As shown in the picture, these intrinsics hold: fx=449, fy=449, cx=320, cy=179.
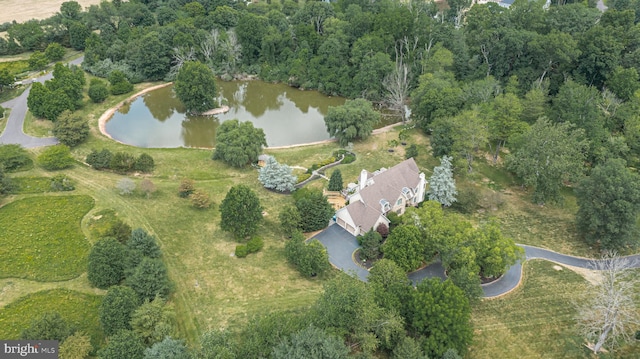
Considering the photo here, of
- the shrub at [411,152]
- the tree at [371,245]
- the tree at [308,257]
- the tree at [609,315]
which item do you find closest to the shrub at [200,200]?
the tree at [308,257]

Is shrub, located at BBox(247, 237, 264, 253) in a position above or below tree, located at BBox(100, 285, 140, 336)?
below

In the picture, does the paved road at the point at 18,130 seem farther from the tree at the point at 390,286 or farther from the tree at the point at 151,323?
the tree at the point at 390,286

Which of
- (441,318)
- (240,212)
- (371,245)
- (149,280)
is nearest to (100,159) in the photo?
(240,212)

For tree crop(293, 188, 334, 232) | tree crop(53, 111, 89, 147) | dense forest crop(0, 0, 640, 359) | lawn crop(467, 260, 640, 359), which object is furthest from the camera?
tree crop(53, 111, 89, 147)

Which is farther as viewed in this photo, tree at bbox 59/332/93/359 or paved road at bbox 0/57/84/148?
paved road at bbox 0/57/84/148

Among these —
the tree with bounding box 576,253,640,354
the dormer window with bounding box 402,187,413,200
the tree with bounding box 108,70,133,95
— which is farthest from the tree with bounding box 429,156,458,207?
the tree with bounding box 108,70,133,95

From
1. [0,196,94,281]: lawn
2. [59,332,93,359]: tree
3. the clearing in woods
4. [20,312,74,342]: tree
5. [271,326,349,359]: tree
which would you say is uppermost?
the clearing in woods

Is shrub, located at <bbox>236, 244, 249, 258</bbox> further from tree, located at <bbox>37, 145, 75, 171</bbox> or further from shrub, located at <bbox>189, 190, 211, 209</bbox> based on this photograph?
tree, located at <bbox>37, 145, 75, 171</bbox>
